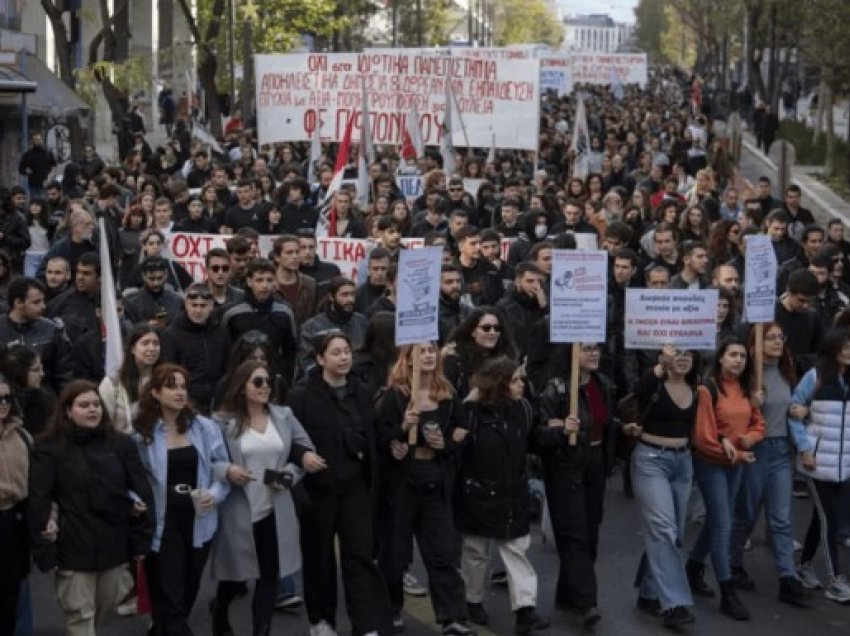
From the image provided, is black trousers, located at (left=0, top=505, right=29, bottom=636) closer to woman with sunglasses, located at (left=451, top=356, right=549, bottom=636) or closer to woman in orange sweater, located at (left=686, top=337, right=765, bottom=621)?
woman with sunglasses, located at (left=451, top=356, right=549, bottom=636)

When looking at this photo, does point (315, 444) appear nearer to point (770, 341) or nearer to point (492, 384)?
point (492, 384)

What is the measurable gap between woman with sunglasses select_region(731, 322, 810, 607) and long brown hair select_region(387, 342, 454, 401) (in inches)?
78.3

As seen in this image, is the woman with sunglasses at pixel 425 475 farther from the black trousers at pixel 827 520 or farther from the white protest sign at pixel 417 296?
the black trousers at pixel 827 520

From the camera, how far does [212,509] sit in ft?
29.2

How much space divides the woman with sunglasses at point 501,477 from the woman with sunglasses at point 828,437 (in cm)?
182

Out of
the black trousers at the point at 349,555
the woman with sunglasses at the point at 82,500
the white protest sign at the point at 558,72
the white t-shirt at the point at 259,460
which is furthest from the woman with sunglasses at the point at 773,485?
the white protest sign at the point at 558,72

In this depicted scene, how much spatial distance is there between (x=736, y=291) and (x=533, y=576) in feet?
13.5

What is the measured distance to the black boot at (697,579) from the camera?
10.6 m

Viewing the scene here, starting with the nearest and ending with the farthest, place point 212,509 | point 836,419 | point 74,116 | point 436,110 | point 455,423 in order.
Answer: point 212,509 → point 455,423 → point 836,419 → point 436,110 → point 74,116

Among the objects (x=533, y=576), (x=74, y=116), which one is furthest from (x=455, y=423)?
(x=74, y=116)

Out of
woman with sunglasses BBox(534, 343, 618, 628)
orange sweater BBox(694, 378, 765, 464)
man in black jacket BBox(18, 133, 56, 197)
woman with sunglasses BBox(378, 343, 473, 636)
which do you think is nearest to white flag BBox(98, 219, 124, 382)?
woman with sunglasses BBox(378, 343, 473, 636)

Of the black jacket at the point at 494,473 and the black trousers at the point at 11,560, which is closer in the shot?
the black trousers at the point at 11,560

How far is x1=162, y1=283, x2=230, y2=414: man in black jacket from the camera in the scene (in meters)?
11.0

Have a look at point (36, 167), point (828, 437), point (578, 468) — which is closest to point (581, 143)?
point (36, 167)
